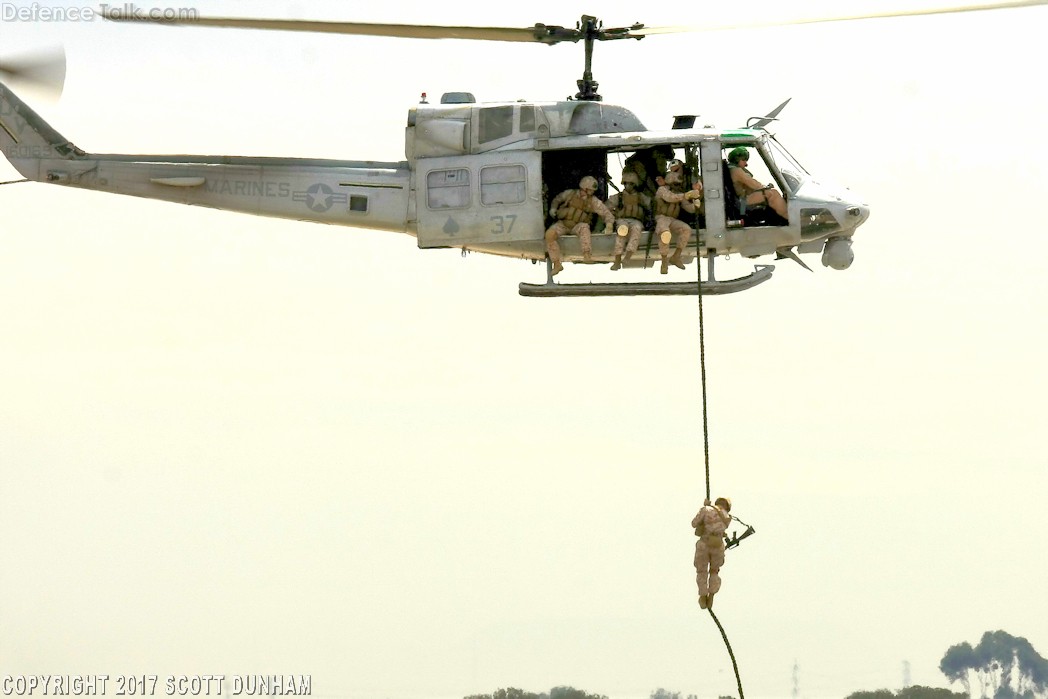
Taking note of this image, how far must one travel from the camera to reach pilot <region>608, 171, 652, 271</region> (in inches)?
1061

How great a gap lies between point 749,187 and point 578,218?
7.24ft

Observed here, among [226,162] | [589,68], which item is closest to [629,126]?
[589,68]

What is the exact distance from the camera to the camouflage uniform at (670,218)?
2681 cm

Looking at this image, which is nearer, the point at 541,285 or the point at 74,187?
the point at 541,285

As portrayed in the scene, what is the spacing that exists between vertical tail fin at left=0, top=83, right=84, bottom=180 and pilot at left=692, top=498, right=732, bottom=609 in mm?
10105

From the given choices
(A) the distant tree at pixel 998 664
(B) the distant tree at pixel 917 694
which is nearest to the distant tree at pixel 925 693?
(B) the distant tree at pixel 917 694

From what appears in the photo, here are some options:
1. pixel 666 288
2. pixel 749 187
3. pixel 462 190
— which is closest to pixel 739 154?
pixel 749 187

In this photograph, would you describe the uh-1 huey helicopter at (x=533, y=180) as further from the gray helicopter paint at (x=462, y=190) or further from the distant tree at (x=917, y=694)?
the distant tree at (x=917, y=694)

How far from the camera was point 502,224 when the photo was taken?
2733 cm

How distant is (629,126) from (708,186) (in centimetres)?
130

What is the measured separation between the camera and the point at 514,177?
1078 inches

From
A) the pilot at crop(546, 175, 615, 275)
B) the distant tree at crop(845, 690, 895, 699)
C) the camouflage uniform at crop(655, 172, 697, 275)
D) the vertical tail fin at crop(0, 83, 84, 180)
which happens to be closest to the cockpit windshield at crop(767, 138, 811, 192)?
the camouflage uniform at crop(655, 172, 697, 275)

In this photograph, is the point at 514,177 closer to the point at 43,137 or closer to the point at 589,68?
the point at 589,68

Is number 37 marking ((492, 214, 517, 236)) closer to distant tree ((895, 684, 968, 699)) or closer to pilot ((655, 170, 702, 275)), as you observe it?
pilot ((655, 170, 702, 275))
